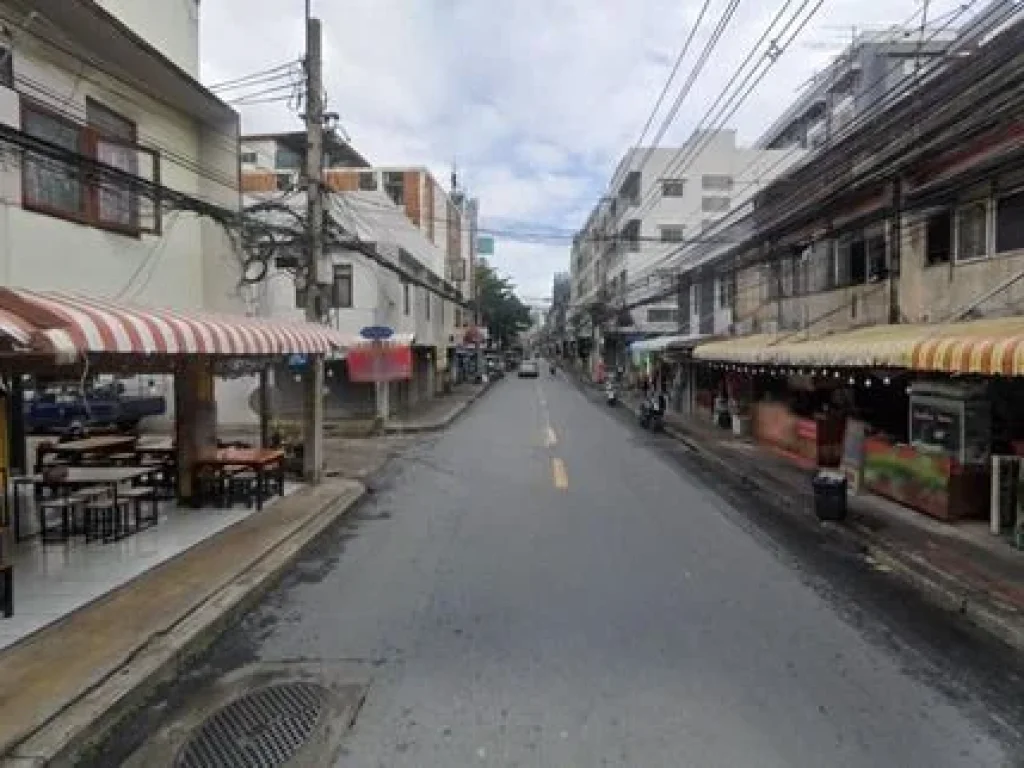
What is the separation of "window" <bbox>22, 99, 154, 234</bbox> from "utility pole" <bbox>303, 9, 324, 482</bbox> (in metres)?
3.42

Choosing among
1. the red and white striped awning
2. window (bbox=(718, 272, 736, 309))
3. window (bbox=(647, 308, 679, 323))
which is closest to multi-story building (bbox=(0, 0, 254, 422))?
the red and white striped awning

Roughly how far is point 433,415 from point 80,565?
22389mm

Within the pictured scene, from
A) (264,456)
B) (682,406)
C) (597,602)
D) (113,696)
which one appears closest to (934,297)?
(597,602)

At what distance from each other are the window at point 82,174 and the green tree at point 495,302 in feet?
222

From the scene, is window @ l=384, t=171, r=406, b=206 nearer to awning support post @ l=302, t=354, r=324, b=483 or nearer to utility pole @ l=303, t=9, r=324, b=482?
utility pole @ l=303, t=9, r=324, b=482

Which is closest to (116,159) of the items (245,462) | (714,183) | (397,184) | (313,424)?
(245,462)

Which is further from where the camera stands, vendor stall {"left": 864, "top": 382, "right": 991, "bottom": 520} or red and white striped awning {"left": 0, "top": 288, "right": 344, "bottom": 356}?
vendor stall {"left": 864, "top": 382, "right": 991, "bottom": 520}

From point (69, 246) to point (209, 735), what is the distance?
6721mm

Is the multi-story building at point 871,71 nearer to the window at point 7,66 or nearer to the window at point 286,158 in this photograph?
the window at point 7,66

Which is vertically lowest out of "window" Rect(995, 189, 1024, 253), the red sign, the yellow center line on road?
the yellow center line on road

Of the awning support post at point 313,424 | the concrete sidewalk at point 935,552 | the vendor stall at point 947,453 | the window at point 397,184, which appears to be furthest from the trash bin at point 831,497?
the window at point 397,184

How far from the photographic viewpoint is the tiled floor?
281 inches

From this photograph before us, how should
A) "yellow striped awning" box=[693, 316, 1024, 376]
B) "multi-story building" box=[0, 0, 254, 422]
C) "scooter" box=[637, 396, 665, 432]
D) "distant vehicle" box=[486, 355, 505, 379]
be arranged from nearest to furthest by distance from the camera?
"yellow striped awning" box=[693, 316, 1024, 376] → "multi-story building" box=[0, 0, 254, 422] → "scooter" box=[637, 396, 665, 432] → "distant vehicle" box=[486, 355, 505, 379]

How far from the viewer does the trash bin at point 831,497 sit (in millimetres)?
11445
